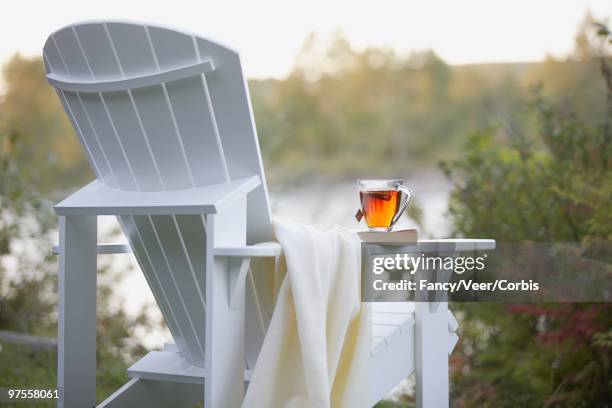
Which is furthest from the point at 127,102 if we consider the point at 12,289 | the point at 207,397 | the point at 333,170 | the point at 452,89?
the point at 452,89

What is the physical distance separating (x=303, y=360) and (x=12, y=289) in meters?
2.66

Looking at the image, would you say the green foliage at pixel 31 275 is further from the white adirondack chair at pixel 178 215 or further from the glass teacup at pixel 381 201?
the glass teacup at pixel 381 201

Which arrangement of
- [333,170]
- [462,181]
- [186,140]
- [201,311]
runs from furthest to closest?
1. [333,170]
2. [462,181]
3. [201,311]
4. [186,140]

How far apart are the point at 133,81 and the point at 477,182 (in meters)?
1.97

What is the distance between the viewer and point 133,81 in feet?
5.17

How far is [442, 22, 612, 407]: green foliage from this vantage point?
2553 mm

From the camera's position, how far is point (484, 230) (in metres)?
3.11

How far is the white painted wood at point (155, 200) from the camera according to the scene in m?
1.52

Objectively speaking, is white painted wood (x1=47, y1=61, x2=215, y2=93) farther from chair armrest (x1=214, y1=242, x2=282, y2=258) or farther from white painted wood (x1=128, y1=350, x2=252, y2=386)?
white painted wood (x1=128, y1=350, x2=252, y2=386)

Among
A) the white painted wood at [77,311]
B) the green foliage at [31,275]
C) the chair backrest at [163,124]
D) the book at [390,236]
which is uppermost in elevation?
the chair backrest at [163,124]

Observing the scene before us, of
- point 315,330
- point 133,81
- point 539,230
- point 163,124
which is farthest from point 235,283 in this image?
point 539,230

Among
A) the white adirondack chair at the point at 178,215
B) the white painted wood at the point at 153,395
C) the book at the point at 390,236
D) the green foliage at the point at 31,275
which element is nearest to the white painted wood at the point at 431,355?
the white adirondack chair at the point at 178,215

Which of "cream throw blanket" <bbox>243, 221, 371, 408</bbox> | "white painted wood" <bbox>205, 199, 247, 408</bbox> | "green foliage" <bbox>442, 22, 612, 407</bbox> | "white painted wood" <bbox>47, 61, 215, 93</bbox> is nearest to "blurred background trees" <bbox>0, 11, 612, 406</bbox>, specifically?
"green foliage" <bbox>442, 22, 612, 407</bbox>

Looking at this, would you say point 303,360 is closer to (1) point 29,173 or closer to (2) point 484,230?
(2) point 484,230
